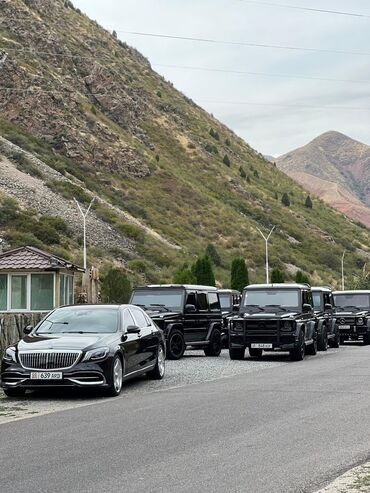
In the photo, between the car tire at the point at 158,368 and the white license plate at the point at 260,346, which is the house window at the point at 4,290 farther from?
the car tire at the point at 158,368

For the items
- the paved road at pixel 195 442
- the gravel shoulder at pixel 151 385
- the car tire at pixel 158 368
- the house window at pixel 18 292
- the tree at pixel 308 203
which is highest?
the tree at pixel 308 203

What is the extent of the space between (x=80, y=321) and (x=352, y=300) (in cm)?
1965

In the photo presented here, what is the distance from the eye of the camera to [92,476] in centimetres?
806

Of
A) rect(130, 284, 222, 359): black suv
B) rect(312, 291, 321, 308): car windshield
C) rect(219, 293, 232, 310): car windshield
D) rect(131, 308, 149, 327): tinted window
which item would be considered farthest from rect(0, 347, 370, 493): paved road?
rect(219, 293, 232, 310): car windshield

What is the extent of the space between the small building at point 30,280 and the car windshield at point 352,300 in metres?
10.3

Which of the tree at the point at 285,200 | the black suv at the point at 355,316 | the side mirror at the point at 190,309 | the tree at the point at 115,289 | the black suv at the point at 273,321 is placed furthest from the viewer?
the tree at the point at 285,200

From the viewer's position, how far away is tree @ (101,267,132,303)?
2076 inches

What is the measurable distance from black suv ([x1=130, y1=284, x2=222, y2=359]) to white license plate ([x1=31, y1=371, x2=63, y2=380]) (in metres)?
9.57

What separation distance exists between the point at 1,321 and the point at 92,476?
38.9ft

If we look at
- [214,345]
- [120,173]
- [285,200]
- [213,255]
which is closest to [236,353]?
[214,345]

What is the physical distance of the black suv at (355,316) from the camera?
3281 centimetres

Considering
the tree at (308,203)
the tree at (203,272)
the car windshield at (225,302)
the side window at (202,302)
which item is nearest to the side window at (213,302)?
the side window at (202,302)

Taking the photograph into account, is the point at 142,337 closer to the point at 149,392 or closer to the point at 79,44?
the point at 149,392

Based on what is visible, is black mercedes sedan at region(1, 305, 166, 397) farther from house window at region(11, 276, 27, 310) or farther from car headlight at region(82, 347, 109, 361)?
house window at region(11, 276, 27, 310)
